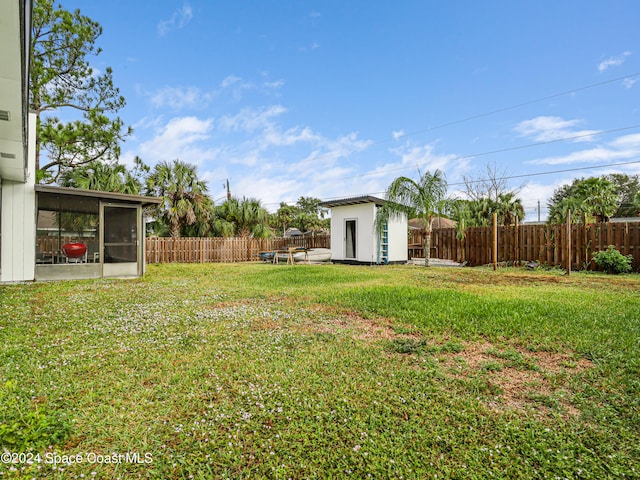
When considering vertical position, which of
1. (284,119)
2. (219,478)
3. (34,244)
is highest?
(284,119)

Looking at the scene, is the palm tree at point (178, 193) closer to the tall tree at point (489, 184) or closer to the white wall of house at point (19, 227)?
the white wall of house at point (19, 227)

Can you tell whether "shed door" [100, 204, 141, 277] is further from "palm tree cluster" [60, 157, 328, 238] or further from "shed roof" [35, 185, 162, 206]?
"palm tree cluster" [60, 157, 328, 238]

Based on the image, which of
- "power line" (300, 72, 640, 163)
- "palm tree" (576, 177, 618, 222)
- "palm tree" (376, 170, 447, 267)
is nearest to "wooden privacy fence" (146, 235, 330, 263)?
"palm tree" (376, 170, 447, 267)

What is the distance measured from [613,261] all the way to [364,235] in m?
9.09

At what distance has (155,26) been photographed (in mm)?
13047

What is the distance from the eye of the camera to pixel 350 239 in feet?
56.2

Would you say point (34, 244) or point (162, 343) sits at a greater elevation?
point (34, 244)

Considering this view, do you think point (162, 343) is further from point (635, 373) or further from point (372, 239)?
point (372, 239)

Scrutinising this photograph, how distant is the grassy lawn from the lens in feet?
6.40

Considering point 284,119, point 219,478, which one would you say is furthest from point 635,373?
point 284,119

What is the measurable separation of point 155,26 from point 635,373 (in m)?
16.9

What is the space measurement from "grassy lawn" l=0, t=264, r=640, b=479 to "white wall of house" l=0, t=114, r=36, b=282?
489cm

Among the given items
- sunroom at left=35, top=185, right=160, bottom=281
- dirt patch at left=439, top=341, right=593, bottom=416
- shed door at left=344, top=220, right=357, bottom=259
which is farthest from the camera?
shed door at left=344, top=220, right=357, bottom=259

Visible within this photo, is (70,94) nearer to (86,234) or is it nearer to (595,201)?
(86,234)
